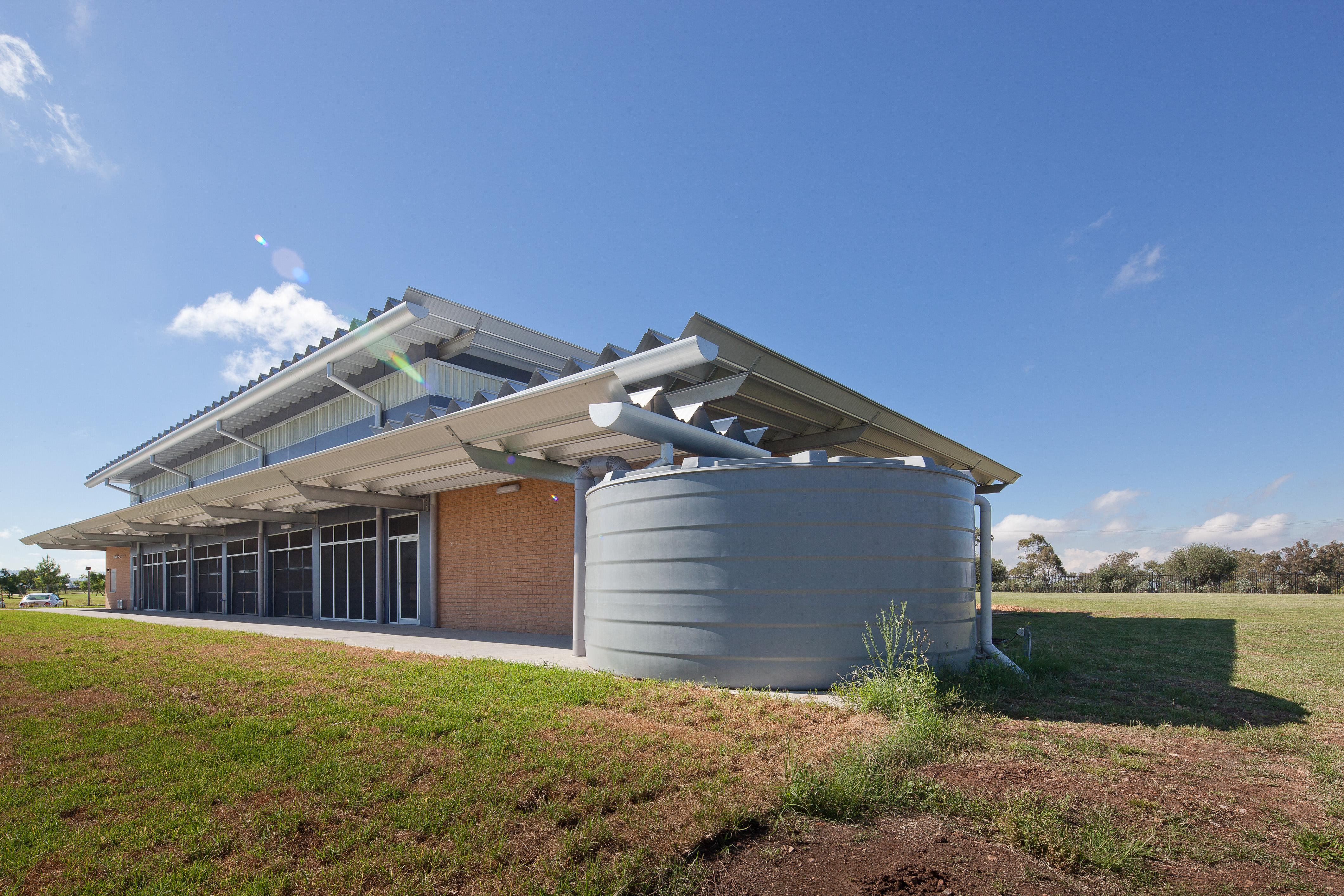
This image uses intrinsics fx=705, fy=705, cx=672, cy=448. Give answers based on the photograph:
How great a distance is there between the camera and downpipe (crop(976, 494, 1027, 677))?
8930mm

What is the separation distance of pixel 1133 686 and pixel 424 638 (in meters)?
12.1

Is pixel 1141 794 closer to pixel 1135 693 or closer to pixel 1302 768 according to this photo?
pixel 1302 768

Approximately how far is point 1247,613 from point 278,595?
31.2 meters

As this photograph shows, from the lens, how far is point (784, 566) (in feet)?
24.8

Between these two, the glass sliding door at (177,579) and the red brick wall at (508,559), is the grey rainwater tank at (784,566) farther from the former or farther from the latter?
the glass sliding door at (177,579)

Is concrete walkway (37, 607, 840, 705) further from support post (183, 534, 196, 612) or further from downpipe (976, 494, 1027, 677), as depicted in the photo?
support post (183, 534, 196, 612)

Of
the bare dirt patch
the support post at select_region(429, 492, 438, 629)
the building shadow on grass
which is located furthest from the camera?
the support post at select_region(429, 492, 438, 629)

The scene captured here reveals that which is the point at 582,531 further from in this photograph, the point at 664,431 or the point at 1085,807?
the point at 1085,807

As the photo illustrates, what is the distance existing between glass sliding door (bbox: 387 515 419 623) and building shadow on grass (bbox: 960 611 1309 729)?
14513 millimetres

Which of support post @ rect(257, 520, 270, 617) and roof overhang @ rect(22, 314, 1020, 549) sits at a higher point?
roof overhang @ rect(22, 314, 1020, 549)

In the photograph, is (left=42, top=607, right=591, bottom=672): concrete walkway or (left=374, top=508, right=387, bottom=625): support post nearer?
(left=42, top=607, right=591, bottom=672): concrete walkway

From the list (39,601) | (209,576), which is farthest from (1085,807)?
(39,601)

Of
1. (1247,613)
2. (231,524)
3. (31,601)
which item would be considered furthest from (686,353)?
(31,601)

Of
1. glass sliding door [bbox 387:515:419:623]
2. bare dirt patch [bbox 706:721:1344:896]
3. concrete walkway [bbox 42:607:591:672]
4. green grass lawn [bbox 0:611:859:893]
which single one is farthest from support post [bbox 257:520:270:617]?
bare dirt patch [bbox 706:721:1344:896]
